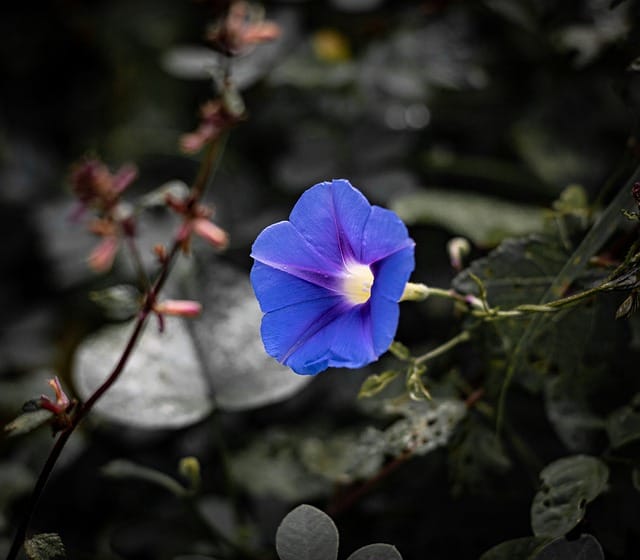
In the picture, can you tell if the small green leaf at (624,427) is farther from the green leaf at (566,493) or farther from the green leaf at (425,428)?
the green leaf at (425,428)

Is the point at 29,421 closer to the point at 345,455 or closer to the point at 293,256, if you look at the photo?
the point at 293,256

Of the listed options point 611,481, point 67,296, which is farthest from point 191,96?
point 611,481

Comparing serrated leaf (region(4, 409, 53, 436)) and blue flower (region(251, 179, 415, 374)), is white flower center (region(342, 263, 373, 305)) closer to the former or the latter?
blue flower (region(251, 179, 415, 374))

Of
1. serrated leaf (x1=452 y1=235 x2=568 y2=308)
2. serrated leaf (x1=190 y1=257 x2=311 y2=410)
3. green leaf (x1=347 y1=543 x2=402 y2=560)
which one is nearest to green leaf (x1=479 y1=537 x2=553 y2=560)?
green leaf (x1=347 y1=543 x2=402 y2=560)

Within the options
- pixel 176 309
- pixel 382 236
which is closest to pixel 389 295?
pixel 382 236

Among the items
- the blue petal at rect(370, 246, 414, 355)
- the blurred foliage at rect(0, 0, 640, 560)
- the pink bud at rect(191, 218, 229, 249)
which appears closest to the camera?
the blue petal at rect(370, 246, 414, 355)

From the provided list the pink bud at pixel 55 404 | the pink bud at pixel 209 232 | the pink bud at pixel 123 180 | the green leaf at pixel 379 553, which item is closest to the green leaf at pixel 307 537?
the green leaf at pixel 379 553
